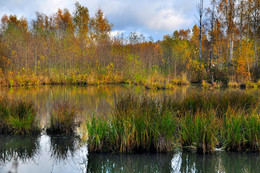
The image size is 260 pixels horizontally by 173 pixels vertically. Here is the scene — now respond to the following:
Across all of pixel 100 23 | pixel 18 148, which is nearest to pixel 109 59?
pixel 100 23

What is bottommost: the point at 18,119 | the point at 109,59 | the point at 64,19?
the point at 18,119

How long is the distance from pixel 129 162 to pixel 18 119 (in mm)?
2955

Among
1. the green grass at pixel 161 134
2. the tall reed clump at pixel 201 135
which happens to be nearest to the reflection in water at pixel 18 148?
the green grass at pixel 161 134

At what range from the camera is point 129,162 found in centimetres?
387

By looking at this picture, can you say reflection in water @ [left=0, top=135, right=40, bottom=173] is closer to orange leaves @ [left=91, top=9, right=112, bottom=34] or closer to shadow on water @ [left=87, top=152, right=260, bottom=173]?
shadow on water @ [left=87, top=152, right=260, bottom=173]

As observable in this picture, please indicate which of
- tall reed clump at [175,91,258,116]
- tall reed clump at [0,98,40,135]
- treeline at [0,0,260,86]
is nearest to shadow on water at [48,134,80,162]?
tall reed clump at [0,98,40,135]

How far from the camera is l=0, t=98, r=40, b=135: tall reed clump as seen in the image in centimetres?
542

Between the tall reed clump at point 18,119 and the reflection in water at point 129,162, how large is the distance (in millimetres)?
2030

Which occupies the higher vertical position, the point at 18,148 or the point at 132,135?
the point at 132,135

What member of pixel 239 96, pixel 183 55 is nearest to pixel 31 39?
pixel 183 55

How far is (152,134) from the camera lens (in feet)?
14.4

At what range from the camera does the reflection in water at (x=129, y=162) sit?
143 inches

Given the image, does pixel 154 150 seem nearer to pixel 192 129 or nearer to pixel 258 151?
pixel 192 129

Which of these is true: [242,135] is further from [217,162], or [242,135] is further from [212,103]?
[212,103]
